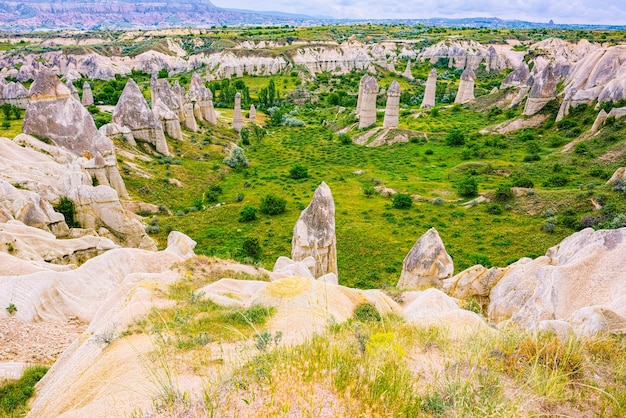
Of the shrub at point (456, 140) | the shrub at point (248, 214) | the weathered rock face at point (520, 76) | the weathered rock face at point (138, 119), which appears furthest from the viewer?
the weathered rock face at point (520, 76)

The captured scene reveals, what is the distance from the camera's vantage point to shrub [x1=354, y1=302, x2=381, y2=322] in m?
9.70

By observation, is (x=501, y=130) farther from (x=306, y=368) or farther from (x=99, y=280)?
(x=306, y=368)

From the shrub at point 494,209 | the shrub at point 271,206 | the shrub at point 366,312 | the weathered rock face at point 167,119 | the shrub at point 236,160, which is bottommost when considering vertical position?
the shrub at point 271,206

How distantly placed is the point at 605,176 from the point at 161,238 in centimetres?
3386

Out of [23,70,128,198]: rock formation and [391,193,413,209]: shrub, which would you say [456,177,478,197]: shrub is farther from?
[23,70,128,198]: rock formation

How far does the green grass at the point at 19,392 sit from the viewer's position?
23.7ft

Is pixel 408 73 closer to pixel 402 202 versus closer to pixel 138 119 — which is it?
pixel 138 119

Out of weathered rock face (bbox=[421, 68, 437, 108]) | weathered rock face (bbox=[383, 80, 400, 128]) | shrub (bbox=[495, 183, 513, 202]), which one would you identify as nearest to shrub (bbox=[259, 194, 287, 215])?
shrub (bbox=[495, 183, 513, 202])

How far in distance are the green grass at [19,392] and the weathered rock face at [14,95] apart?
5717 centimetres

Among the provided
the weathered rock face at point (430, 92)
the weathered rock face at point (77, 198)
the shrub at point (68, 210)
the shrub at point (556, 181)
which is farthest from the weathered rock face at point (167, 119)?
the weathered rock face at point (430, 92)

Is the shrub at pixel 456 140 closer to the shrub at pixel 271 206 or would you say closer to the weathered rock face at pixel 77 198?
the shrub at pixel 271 206

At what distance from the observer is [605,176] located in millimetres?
31250

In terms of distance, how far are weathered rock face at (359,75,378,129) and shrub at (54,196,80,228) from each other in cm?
3918

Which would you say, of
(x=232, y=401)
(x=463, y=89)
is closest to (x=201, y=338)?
(x=232, y=401)
